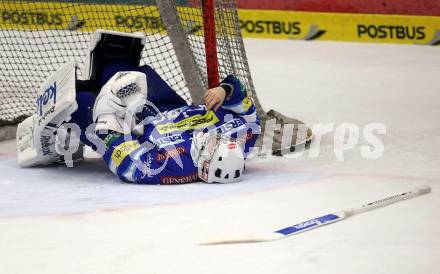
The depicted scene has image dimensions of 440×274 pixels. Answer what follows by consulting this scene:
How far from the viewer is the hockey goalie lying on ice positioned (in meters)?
4.94

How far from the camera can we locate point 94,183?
5074 mm

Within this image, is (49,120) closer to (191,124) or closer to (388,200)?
(191,124)

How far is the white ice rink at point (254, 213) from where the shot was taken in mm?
3639

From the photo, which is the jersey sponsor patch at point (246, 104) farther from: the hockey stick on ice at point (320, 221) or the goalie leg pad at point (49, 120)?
the hockey stick on ice at point (320, 221)

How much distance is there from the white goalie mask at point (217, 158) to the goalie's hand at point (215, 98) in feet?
0.46

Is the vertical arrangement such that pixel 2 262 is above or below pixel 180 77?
below

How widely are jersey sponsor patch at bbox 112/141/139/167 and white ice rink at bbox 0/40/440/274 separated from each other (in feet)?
0.40

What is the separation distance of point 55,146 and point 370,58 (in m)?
3.99

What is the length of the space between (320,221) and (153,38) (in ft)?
12.3

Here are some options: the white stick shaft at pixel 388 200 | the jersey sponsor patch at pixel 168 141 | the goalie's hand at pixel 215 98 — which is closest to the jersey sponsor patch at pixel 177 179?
the jersey sponsor patch at pixel 168 141

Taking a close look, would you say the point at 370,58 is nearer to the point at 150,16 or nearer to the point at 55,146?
the point at 150,16

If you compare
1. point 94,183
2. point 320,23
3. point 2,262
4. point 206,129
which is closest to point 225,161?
point 206,129

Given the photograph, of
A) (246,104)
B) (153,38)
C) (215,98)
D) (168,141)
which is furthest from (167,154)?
(153,38)

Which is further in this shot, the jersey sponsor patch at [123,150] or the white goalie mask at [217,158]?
the jersey sponsor patch at [123,150]
